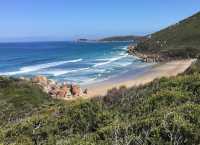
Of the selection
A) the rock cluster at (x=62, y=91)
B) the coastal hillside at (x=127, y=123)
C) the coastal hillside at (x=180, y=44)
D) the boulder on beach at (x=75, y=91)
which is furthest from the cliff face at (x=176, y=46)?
the coastal hillside at (x=127, y=123)

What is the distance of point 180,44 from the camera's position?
9256 cm

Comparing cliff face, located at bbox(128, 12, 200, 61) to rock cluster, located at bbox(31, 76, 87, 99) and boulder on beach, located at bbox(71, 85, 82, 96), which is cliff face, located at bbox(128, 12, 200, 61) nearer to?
boulder on beach, located at bbox(71, 85, 82, 96)

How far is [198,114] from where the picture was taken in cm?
786

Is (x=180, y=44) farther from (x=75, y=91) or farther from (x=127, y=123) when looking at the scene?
(x=127, y=123)

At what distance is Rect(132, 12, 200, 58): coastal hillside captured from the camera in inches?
2955

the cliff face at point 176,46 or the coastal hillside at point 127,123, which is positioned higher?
the coastal hillside at point 127,123

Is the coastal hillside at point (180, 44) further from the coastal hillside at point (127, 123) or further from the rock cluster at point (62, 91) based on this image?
the coastal hillside at point (127, 123)

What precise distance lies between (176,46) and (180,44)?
3771 millimetres

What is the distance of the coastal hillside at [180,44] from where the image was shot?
75.1 metres

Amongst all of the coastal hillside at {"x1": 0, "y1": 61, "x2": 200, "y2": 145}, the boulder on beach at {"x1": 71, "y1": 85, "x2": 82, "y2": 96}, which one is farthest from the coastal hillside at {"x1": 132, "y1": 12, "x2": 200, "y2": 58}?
the coastal hillside at {"x1": 0, "y1": 61, "x2": 200, "y2": 145}

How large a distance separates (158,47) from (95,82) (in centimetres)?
4959

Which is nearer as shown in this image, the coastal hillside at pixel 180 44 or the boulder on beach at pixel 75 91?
the boulder on beach at pixel 75 91

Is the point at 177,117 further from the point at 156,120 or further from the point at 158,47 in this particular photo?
the point at 158,47

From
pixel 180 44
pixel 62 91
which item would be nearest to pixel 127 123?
pixel 62 91
